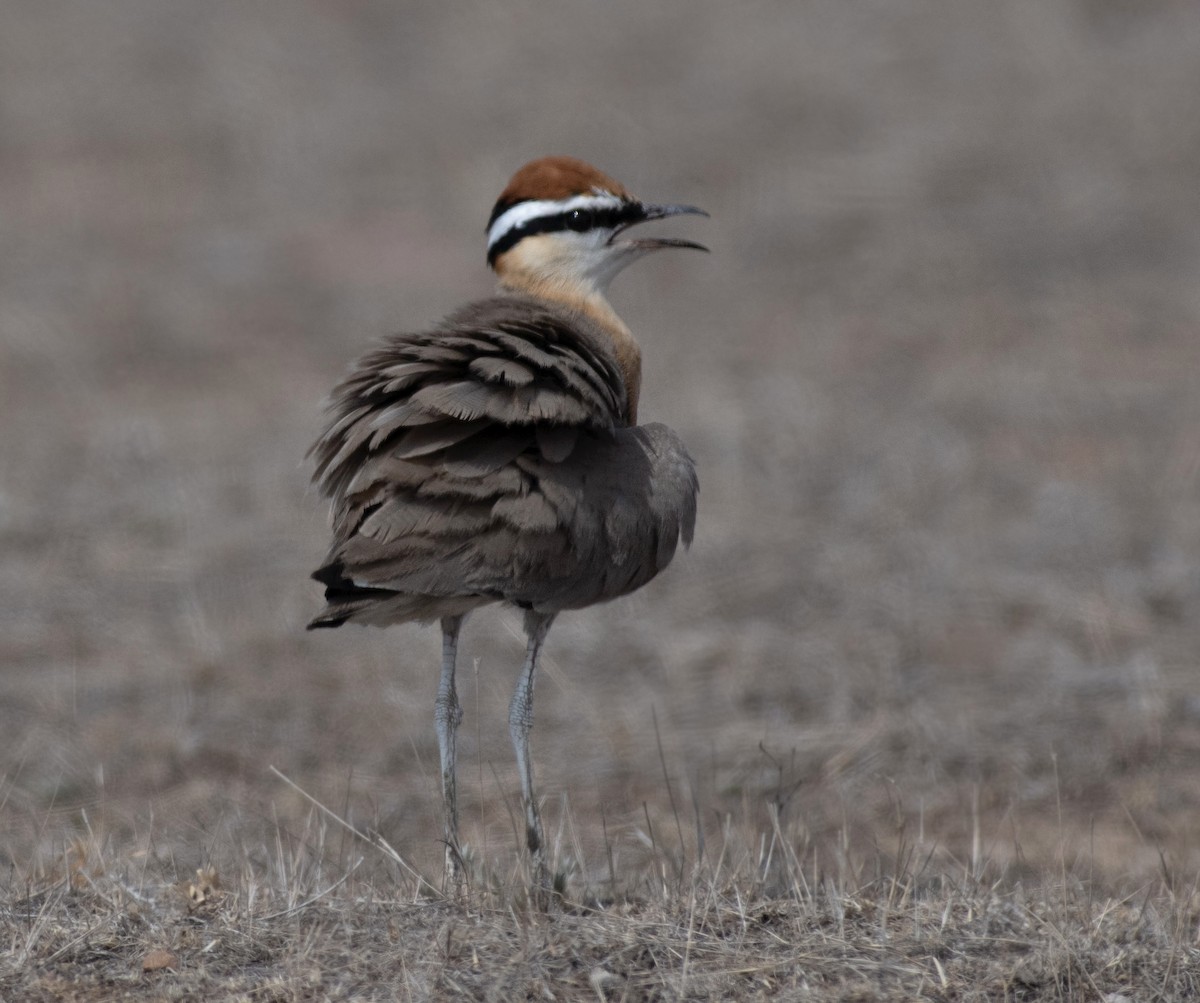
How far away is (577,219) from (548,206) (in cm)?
11

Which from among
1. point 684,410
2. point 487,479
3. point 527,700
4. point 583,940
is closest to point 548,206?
point 487,479

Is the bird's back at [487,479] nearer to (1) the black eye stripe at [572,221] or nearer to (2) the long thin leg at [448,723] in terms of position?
(2) the long thin leg at [448,723]

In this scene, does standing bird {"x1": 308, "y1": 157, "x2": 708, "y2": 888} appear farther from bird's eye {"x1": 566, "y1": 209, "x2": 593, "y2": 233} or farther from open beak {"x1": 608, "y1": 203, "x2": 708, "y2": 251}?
open beak {"x1": 608, "y1": 203, "x2": 708, "y2": 251}

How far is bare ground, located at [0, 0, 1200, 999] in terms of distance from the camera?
14.3 feet

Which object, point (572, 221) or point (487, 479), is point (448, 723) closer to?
point (487, 479)

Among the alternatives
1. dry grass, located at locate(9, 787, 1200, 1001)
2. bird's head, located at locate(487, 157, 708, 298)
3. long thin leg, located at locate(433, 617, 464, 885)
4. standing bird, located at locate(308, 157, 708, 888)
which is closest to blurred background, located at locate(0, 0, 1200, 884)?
long thin leg, located at locate(433, 617, 464, 885)

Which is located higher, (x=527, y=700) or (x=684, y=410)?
(x=684, y=410)

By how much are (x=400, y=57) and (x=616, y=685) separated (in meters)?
11.1

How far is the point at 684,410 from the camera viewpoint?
10.8 meters

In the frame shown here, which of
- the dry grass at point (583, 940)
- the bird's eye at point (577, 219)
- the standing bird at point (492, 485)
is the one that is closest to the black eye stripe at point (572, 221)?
the bird's eye at point (577, 219)

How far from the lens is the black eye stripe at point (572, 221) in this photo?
5.67 meters

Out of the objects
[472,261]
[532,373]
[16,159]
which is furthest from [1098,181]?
[532,373]

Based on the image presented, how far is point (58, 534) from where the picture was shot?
9148 millimetres

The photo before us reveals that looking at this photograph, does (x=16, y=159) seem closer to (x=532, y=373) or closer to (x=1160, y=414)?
(x=1160, y=414)
